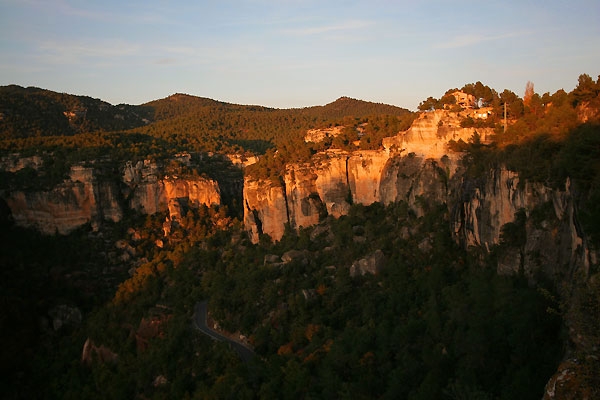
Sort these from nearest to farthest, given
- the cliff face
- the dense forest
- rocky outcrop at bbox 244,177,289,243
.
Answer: the dense forest
rocky outcrop at bbox 244,177,289,243
the cliff face

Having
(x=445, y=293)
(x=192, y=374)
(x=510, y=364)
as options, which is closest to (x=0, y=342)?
(x=192, y=374)

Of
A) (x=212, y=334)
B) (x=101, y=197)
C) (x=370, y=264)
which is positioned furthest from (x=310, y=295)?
(x=101, y=197)

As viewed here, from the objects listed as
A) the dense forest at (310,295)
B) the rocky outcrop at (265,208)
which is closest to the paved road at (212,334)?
the dense forest at (310,295)

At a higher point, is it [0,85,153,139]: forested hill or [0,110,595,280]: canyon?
[0,85,153,139]: forested hill

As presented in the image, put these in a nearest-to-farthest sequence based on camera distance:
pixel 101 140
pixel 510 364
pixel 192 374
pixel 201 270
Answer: pixel 510 364, pixel 192 374, pixel 201 270, pixel 101 140

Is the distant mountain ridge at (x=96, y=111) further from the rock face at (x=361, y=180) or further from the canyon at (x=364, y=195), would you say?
the rock face at (x=361, y=180)

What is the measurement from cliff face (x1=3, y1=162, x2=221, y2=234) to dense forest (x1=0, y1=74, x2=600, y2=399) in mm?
1222

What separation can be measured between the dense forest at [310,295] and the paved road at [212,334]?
2.12 feet

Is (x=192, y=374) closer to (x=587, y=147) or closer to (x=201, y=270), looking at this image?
(x=201, y=270)

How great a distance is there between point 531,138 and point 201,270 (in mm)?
30234

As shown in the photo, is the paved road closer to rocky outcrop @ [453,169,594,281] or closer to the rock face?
the rock face

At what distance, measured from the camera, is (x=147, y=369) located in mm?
33781

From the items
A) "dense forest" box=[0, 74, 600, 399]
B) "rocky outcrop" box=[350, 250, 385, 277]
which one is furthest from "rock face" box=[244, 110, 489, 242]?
"rocky outcrop" box=[350, 250, 385, 277]

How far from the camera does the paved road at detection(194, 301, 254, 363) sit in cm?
3181
